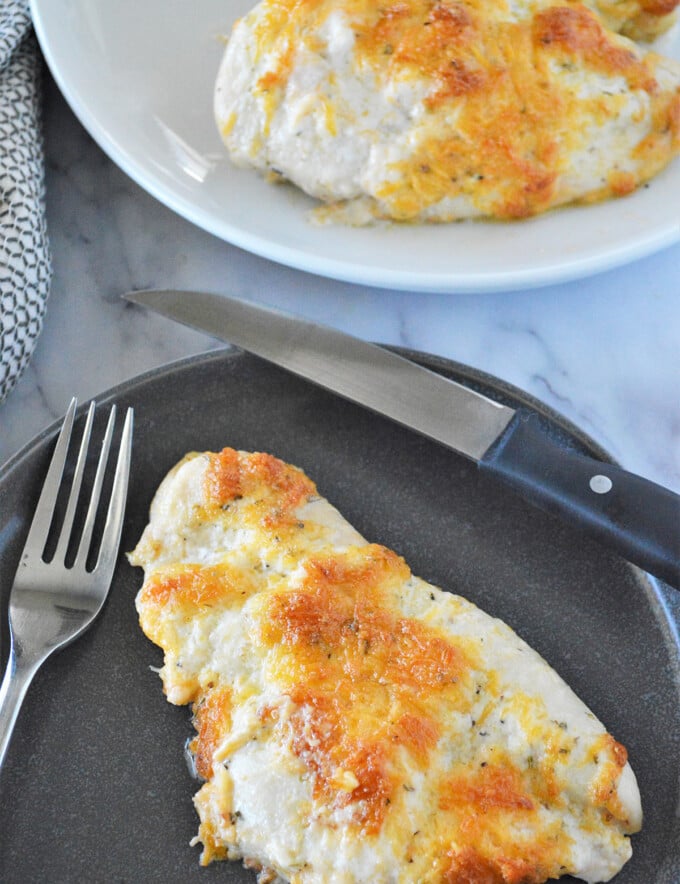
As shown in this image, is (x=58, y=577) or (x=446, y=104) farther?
(x=446, y=104)

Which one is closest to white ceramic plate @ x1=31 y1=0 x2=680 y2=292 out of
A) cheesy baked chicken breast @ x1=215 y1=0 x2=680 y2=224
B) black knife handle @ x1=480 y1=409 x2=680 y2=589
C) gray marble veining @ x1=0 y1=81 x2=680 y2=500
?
cheesy baked chicken breast @ x1=215 y1=0 x2=680 y2=224

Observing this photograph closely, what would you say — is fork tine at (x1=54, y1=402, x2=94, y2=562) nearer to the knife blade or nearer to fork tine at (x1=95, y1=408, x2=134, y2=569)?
fork tine at (x1=95, y1=408, x2=134, y2=569)

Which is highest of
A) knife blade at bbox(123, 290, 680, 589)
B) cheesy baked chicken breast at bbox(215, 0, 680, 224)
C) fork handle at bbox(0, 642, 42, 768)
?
cheesy baked chicken breast at bbox(215, 0, 680, 224)

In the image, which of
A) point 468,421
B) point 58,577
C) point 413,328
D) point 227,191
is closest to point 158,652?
point 58,577

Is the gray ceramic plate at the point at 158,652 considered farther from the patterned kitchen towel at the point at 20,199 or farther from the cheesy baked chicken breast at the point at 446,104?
the cheesy baked chicken breast at the point at 446,104

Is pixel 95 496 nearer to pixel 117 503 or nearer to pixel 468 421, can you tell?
pixel 117 503

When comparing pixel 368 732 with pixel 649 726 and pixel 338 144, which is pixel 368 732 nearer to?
pixel 649 726

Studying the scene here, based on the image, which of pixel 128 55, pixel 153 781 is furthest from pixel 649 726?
pixel 128 55
